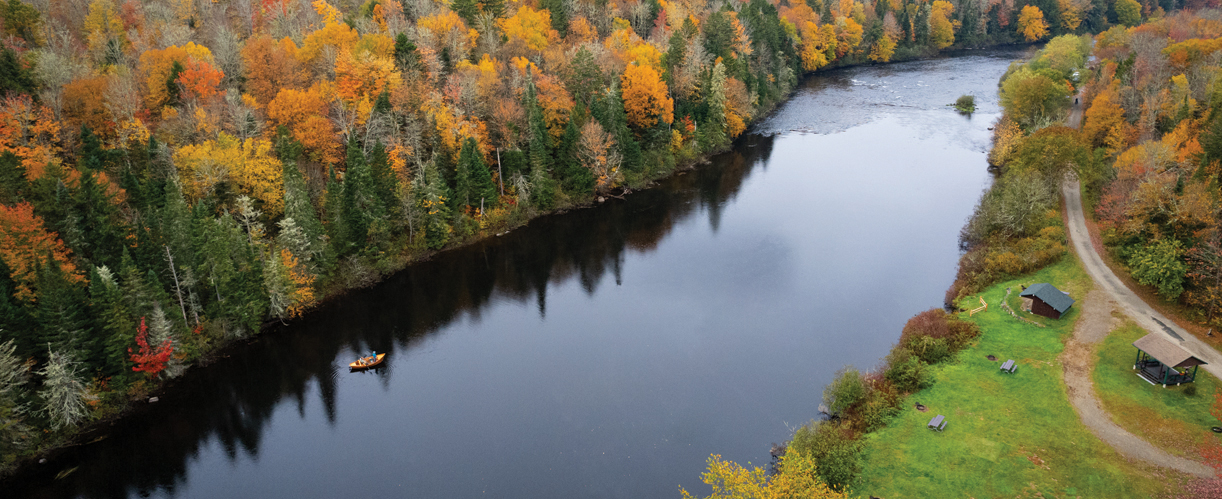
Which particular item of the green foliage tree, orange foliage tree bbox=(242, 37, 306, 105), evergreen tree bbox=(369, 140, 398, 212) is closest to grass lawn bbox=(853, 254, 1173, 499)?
the green foliage tree

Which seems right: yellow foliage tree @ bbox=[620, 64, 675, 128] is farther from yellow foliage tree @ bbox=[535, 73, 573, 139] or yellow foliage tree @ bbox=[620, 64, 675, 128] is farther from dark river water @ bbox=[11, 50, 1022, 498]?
dark river water @ bbox=[11, 50, 1022, 498]

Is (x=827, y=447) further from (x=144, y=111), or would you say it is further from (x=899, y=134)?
(x=899, y=134)

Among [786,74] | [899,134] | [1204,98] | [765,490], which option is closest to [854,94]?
[786,74]

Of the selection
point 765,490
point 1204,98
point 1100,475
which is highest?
point 1204,98

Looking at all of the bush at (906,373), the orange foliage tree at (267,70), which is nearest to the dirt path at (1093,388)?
the bush at (906,373)

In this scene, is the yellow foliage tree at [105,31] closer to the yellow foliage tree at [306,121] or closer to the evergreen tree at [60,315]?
the yellow foliage tree at [306,121]

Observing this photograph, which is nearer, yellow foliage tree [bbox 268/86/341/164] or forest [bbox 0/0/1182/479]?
forest [bbox 0/0/1182/479]
